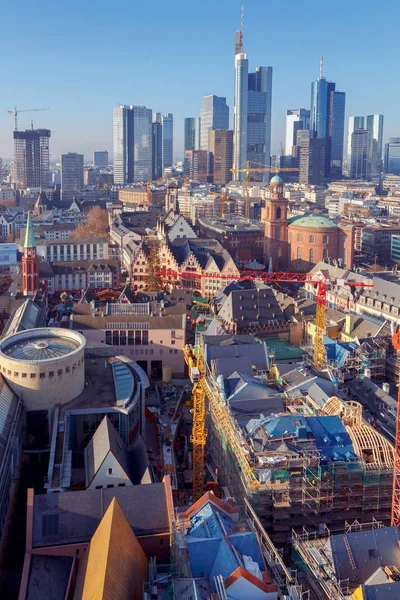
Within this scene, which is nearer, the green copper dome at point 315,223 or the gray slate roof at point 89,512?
the gray slate roof at point 89,512

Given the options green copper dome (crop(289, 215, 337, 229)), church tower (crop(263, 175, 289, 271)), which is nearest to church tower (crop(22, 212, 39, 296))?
church tower (crop(263, 175, 289, 271))

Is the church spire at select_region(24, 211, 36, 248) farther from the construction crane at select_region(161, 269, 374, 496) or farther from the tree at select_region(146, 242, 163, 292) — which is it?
the construction crane at select_region(161, 269, 374, 496)

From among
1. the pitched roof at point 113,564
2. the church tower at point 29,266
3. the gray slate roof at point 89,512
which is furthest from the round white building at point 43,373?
the church tower at point 29,266

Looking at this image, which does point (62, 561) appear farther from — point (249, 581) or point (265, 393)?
point (265, 393)

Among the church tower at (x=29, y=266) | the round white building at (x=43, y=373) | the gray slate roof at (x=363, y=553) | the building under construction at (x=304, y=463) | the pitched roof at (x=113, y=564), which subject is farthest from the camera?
the church tower at (x=29, y=266)

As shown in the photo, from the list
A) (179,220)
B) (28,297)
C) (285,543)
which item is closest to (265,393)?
(285,543)

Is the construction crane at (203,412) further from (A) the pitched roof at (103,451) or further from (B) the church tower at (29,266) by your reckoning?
(B) the church tower at (29,266)
